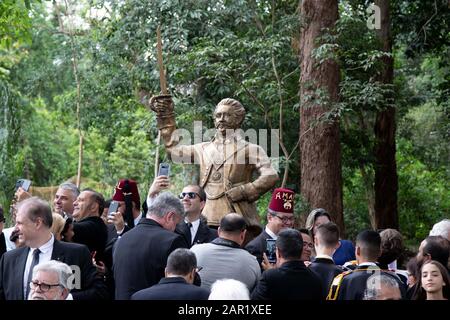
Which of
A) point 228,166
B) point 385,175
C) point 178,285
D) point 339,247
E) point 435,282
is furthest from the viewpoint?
point 385,175

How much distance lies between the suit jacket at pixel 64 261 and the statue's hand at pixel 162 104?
10.6 ft

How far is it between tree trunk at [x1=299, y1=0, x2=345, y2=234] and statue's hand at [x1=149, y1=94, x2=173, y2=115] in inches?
216

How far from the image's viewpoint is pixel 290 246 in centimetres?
770

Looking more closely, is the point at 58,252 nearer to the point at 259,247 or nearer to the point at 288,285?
the point at 288,285

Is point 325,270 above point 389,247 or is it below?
below

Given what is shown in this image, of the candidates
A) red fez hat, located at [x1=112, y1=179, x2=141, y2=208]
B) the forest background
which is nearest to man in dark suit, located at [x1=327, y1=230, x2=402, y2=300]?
red fez hat, located at [x1=112, y1=179, x2=141, y2=208]

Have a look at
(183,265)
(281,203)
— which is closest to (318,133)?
(281,203)

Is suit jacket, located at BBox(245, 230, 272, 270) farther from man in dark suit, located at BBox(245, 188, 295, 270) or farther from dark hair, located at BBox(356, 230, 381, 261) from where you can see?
dark hair, located at BBox(356, 230, 381, 261)

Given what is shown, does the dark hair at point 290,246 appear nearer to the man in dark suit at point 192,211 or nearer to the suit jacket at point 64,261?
the suit jacket at point 64,261

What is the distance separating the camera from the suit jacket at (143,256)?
26.3ft

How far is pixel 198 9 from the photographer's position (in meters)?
16.5

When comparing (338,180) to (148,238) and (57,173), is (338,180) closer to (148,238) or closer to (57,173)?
(148,238)

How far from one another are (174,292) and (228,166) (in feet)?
13.6

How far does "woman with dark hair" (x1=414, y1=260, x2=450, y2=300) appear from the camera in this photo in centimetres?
731
